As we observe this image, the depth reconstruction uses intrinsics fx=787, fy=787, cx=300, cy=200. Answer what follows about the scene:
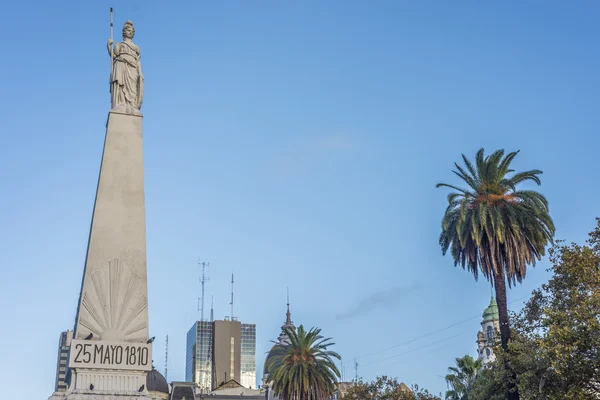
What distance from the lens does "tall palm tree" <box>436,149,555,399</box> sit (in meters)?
43.9

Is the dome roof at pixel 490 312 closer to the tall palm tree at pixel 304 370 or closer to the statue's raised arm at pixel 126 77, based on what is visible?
the tall palm tree at pixel 304 370

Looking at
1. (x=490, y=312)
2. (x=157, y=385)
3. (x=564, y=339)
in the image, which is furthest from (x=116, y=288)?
(x=490, y=312)

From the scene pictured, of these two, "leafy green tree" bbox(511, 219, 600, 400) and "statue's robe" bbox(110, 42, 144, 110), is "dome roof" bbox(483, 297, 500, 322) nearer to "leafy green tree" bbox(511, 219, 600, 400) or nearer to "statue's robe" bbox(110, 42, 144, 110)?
"leafy green tree" bbox(511, 219, 600, 400)

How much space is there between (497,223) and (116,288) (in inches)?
875

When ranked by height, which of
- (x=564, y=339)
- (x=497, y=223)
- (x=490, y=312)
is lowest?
(x=564, y=339)

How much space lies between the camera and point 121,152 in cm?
3259

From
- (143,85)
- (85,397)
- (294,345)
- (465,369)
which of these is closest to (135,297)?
(85,397)

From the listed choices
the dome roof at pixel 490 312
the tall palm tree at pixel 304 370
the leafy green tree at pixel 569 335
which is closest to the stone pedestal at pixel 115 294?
the leafy green tree at pixel 569 335

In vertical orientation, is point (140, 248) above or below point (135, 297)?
above

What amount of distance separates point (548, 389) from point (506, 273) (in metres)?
9.74

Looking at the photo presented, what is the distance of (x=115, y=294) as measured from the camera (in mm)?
30516

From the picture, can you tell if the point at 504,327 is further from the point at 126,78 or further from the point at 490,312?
the point at 490,312

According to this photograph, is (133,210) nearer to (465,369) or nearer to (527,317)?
(527,317)

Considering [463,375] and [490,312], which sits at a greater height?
[490,312]
